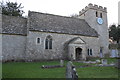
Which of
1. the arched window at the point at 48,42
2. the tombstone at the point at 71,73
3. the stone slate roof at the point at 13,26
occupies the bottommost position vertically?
the tombstone at the point at 71,73

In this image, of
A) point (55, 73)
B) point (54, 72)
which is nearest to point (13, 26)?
point (54, 72)

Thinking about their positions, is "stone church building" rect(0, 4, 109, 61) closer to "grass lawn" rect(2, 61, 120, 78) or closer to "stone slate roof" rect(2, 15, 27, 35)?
"stone slate roof" rect(2, 15, 27, 35)

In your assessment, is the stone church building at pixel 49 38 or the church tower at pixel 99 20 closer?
the stone church building at pixel 49 38

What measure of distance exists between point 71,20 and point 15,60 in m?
14.2

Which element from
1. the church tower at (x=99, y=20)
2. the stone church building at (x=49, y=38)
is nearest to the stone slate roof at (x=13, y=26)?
the stone church building at (x=49, y=38)

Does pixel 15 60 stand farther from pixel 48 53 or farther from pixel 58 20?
pixel 58 20

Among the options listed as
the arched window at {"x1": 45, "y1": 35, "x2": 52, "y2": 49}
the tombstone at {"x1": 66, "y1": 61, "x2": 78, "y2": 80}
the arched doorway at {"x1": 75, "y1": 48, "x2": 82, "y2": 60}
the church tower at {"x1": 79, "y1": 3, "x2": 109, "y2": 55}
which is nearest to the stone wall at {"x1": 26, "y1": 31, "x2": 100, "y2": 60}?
the arched window at {"x1": 45, "y1": 35, "x2": 52, "y2": 49}

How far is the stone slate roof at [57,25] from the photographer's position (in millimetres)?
20117

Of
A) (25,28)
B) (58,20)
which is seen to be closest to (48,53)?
(25,28)

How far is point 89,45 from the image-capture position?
23656mm

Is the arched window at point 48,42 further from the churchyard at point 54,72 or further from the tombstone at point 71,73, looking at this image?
the tombstone at point 71,73

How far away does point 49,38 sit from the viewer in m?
20.2

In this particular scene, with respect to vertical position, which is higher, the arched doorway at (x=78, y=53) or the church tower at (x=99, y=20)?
the church tower at (x=99, y=20)

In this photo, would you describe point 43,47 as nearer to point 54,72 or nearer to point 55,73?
point 54,72
